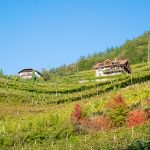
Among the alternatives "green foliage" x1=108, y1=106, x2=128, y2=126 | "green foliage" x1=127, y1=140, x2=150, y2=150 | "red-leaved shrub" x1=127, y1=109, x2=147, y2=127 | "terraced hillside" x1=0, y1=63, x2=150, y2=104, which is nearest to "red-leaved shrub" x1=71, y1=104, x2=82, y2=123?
"green foliage" x1=108, y1=106, x2=128, y2=126

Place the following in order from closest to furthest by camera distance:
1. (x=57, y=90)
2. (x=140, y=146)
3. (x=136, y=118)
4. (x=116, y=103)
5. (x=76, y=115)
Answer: (x=140, y=146) → (x=136, y=118) → (x=116, y=103) → (x=76, y=115) → (x=57, y=90)

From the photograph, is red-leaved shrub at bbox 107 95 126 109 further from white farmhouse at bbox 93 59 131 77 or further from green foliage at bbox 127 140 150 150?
white farmhouse at bbox 93 59 131 77

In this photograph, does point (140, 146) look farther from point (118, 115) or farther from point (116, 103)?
point (116, 103)

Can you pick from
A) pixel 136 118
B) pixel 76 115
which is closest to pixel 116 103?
pixel 136 118

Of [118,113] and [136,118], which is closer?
[136,118]

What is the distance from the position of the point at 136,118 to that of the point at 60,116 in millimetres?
11482

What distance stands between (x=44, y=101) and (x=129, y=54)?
11471 centimetres

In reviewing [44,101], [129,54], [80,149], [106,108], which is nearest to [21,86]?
[44,101]

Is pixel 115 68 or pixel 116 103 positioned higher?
pixel 115 68

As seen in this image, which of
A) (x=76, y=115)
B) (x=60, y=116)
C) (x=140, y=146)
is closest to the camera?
(x=140, y=146)

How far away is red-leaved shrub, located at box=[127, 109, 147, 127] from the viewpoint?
55819 millimetres

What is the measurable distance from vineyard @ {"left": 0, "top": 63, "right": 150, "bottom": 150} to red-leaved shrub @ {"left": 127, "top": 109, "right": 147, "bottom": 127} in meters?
0.93

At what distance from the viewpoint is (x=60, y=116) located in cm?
6341

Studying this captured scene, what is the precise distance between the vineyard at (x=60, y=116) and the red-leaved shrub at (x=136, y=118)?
36.5 inches
